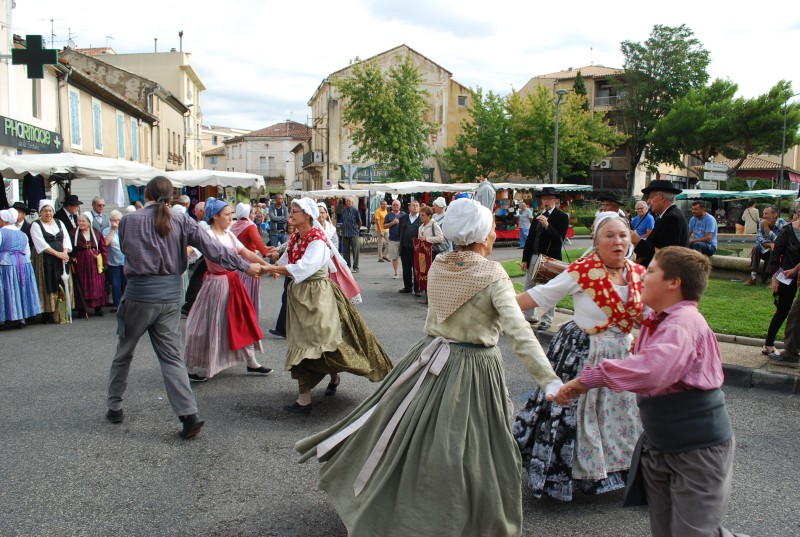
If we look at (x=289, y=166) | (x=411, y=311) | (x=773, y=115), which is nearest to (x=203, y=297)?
(x=411, y=311)

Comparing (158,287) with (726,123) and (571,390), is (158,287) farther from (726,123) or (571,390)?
(726,123)

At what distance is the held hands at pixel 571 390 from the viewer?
2680 millimetres

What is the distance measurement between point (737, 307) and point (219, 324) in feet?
25.5

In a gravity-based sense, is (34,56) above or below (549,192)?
above

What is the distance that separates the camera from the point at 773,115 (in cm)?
4219

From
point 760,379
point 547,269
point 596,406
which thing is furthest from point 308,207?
point 760,379

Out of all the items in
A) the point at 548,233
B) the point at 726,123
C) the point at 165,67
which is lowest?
the point at 548,233

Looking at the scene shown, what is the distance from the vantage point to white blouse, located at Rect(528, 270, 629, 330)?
3.71 m

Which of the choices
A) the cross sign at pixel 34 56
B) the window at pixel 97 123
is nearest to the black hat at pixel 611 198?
the cross sign at pixel 34 56

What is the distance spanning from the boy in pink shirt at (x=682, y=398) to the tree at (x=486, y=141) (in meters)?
40.7

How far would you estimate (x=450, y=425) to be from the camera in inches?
117

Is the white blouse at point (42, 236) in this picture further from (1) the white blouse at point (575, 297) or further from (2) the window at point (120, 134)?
(2) the window at point (120, 134)

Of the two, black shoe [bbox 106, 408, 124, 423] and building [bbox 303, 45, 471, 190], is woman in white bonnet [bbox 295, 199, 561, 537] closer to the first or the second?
black shoe [bbox 106, 408, 124, 423]

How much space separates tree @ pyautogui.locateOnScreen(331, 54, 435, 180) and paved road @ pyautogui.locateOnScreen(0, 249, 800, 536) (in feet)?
93.7
